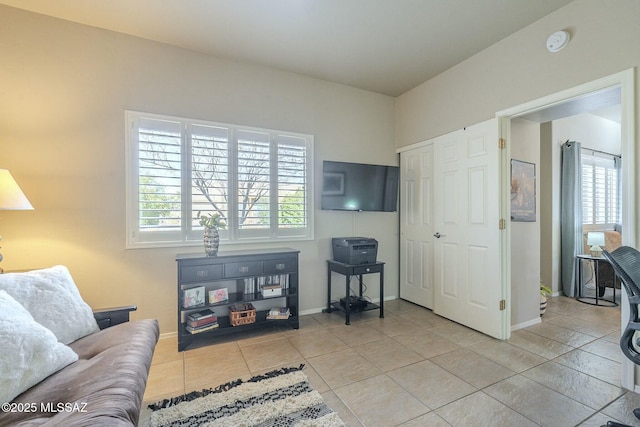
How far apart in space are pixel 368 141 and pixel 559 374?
9.98ft

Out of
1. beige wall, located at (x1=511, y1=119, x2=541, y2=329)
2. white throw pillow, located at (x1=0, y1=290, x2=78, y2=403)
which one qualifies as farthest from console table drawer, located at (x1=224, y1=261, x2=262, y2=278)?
beige wall, located at (x1=511, y1=119, x2=541, y2=329)

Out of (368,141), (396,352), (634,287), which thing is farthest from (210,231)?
(634,287)

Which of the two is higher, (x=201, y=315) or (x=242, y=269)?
(x=242, y=269)

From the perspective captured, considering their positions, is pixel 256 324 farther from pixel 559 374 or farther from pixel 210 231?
pixel 559 374

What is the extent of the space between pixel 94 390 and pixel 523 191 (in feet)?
12.6

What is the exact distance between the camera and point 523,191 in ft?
10.0

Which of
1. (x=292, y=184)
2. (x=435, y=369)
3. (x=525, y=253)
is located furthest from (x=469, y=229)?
(x=292, y=184)

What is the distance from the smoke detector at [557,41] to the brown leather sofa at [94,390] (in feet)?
11.9

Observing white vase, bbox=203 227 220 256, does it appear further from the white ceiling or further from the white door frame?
the white door frame

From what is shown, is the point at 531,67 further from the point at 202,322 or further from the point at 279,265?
the point at 202,322

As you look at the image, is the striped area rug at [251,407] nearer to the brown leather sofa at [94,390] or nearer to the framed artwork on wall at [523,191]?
the brown leather sofa at [94,390]

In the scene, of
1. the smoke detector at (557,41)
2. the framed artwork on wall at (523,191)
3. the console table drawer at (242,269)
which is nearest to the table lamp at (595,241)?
the framed artwork on wall at (523,191)

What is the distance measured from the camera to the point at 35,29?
2.36 m

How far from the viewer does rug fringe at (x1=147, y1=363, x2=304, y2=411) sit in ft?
5.85
